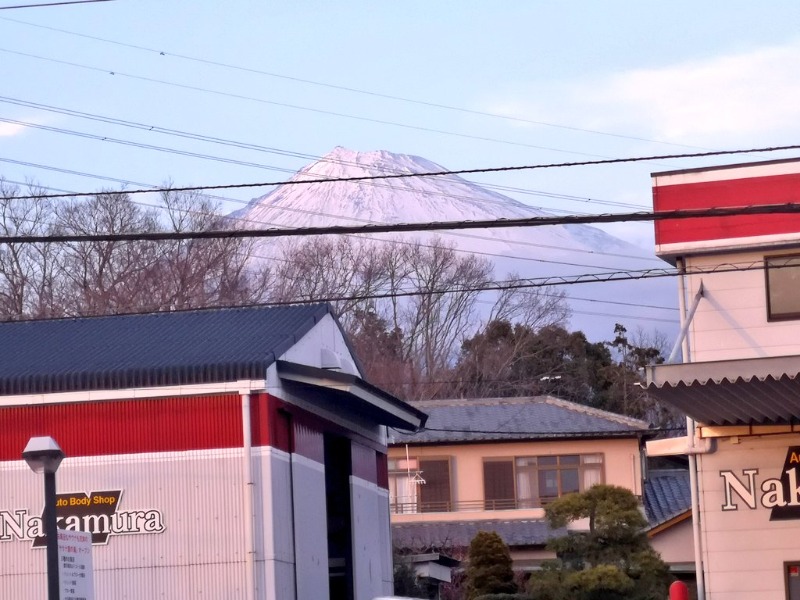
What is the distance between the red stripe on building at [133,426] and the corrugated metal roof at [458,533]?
77.9ft

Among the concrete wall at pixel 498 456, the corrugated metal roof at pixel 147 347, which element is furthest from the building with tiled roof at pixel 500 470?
the corrugated metal roof at pixel 147 347

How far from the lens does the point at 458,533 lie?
1817 inches

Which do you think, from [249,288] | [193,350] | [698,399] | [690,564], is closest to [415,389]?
[249,288]

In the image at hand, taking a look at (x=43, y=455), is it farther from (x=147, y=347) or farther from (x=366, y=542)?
(x=366, y=542)

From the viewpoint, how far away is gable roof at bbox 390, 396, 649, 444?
4641 cm

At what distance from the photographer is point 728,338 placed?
19.9 metres

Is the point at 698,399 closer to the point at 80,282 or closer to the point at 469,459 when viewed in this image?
the point at 469,459

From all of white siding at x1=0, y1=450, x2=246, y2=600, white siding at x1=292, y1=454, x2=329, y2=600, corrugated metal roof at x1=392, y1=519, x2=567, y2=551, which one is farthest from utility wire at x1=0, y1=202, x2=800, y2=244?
corrugated metal roof at x1=392, y1=519, x2=567, y2=551

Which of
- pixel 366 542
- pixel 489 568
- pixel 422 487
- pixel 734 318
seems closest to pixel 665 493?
pixel 422 487

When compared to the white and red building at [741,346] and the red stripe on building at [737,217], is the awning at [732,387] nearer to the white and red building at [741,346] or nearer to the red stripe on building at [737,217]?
the white and red building at [741,346]

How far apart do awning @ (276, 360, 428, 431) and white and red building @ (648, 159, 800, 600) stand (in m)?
5.90

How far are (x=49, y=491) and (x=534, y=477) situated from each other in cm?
3403

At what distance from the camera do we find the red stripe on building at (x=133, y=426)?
22047 millimetres

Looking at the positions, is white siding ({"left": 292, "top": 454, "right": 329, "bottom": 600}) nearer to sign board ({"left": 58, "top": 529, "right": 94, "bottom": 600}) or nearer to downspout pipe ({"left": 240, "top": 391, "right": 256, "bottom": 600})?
downspout pipe ({"left": 240, "top": 391, "right": 256, "bottom": 600})
